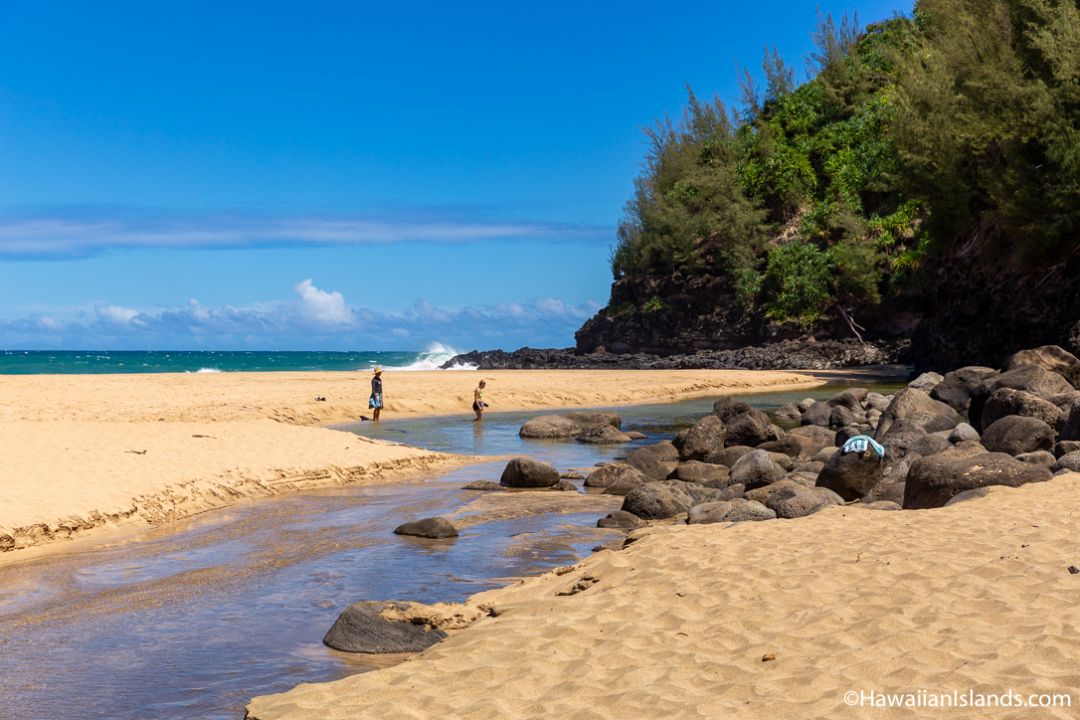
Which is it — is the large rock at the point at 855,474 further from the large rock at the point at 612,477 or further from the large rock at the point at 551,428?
the large rock at the point at 551,428

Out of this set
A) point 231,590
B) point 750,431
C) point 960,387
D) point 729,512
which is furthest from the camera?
point 960,387

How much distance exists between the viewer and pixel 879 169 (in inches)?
2142

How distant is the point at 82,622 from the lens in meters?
8.48

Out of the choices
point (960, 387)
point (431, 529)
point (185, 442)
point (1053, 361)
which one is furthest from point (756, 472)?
point (1053, 361)

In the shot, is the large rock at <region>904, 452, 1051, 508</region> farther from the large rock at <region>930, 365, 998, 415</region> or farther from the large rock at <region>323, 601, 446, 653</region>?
the large rock at <region>930, 365, 998, 415</region>

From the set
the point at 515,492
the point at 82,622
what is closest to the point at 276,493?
the point at 515,492

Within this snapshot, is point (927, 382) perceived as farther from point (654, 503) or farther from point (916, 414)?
point (654, 503)

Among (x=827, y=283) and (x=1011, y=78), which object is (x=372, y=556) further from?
(x=827, y=283)

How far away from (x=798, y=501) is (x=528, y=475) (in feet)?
18.5

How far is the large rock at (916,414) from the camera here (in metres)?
18.8

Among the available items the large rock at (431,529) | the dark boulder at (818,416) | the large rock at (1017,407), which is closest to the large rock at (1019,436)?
the large rock at (1017,407)

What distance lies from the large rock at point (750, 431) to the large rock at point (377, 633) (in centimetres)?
1405

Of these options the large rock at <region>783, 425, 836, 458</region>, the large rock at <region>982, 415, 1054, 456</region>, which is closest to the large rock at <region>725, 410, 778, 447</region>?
the large rock at <region>783, 425, 836, 458</region>

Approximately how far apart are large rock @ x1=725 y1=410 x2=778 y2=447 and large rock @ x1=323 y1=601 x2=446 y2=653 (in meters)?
14.1
